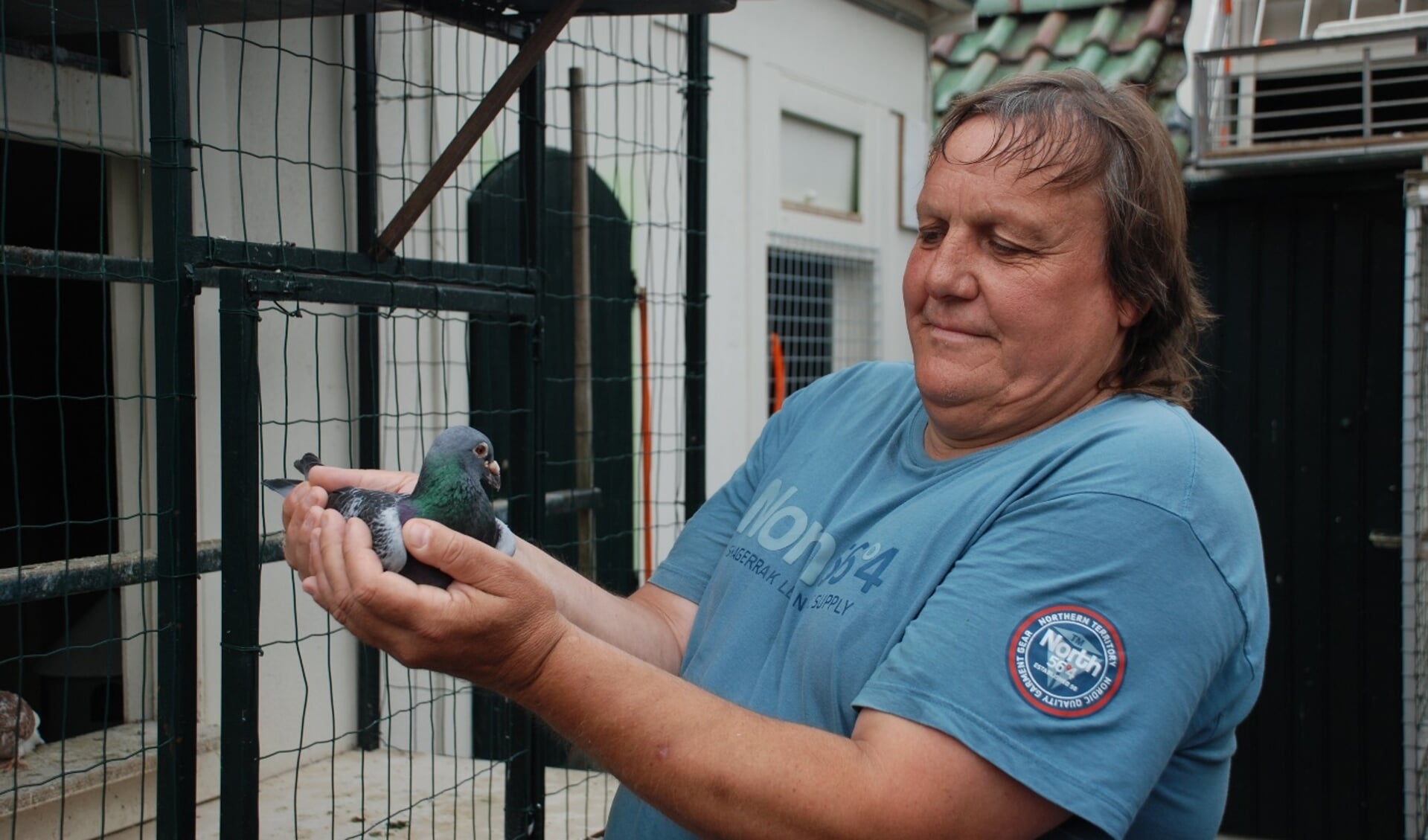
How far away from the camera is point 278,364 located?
→ 3451 millimetres

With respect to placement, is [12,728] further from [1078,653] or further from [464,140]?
[1078,653]

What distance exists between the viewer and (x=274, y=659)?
135 inches

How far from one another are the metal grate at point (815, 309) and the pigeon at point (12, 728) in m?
3.61

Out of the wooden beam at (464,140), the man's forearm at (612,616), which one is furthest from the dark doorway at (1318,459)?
the man's forearm at (612,616)

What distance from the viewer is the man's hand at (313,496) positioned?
159 cm

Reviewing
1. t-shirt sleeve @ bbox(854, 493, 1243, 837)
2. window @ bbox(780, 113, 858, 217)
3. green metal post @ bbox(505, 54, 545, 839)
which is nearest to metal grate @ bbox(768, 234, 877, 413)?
window @ bbox(780, 113, 858, 217)

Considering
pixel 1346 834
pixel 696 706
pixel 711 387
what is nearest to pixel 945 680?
pixel 696 706

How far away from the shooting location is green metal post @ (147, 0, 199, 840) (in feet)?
6.84

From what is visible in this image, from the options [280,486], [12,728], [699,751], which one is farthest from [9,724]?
[699,751]

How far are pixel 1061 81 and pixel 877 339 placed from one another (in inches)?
199

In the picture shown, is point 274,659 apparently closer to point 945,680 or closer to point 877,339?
point 945,680

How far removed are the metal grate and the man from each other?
4.14 meters

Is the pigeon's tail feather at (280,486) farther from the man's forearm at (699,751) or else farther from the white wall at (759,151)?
the white wall at (759,151)

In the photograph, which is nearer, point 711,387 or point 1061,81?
point 1061,81
